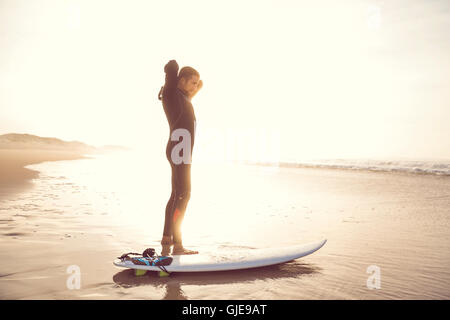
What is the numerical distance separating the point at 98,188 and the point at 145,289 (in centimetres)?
891

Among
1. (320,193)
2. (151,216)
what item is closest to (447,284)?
(151,216)

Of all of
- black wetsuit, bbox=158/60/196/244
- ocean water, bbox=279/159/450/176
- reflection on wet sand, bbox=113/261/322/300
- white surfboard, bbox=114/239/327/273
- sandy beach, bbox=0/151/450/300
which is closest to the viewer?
sandy beach, bbox=0/151/450/300

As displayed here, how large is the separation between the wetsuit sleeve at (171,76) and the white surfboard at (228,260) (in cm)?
226

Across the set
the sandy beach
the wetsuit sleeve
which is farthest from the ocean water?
the wetsuit sleeve

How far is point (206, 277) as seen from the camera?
3865 millimetres

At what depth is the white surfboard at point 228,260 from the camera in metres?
3.88

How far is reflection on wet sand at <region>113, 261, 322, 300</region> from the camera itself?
3596 mm

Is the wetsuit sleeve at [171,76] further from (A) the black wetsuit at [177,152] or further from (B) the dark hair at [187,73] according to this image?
(B) the dark hair at [187,73]

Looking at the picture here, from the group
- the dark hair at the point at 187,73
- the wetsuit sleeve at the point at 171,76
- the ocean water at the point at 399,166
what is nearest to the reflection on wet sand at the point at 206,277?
the wetsuit sleeve at the point at 171,76

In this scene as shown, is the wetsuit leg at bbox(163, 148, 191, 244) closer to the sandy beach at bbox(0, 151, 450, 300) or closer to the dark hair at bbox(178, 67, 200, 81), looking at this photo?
the sandy beach at bbox(0, 151, 450, 300)

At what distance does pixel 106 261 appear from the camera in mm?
4309

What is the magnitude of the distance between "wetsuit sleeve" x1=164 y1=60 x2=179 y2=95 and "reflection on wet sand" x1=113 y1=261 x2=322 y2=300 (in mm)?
2439

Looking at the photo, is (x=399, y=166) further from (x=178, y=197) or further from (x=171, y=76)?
(x=171, y=76)
